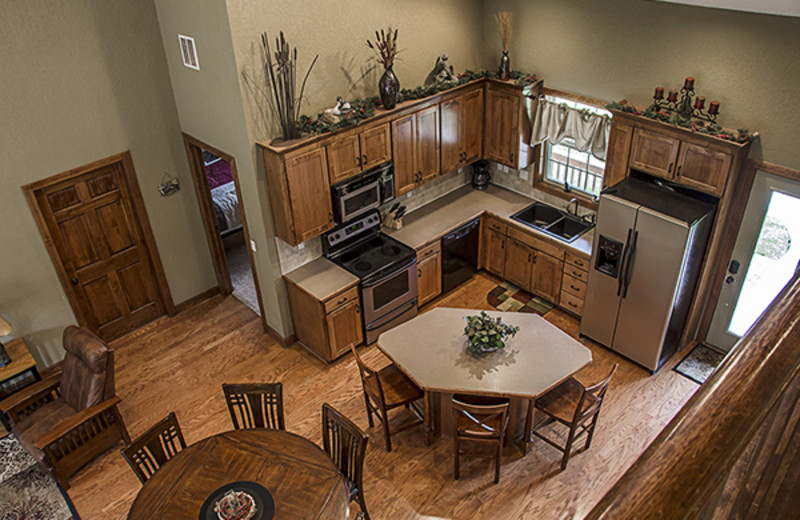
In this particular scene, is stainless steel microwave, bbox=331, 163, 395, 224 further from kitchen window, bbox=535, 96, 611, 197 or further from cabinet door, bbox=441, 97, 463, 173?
kitchen window, bbox=535, 96, 611, 197

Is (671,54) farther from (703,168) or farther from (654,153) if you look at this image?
(703,168)

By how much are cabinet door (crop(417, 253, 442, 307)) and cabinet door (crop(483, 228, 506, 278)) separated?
2.45ft

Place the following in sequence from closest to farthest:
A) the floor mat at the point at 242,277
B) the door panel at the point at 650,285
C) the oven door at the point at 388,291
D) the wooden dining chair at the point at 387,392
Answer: the wooden dining chair at the point at 387,392, the door panel at the point at 650,285, the oven door at the point at 388,291, the floor mat at the point at 242,277

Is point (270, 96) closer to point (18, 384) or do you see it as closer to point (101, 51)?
point (101, 51)

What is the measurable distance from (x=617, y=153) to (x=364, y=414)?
3507 millimetres

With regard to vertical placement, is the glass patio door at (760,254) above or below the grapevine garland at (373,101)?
below

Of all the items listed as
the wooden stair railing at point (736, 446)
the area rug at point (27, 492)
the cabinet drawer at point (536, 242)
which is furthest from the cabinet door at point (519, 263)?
the wooden stair railing at point (736, 446)

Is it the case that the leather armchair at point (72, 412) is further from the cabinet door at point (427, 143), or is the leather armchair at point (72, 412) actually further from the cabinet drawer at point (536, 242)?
the cabinet drawer at point (536, 242)

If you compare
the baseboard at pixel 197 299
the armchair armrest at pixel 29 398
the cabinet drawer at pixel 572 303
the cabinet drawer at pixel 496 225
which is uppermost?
the cabinet drawer at pixel 496 225

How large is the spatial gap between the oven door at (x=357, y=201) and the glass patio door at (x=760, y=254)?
3465mm

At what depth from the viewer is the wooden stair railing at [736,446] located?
707 millimetres

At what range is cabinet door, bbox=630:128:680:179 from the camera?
5555mm

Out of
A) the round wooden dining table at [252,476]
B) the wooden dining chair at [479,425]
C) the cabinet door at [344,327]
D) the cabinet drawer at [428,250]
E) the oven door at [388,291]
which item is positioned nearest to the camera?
the round wooden dining table at [252,476]

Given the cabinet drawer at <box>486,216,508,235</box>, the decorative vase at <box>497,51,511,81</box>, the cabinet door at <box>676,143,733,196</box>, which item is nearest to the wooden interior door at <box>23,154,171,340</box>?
the cabinet drawer at <box>486,216,508,235</box>
